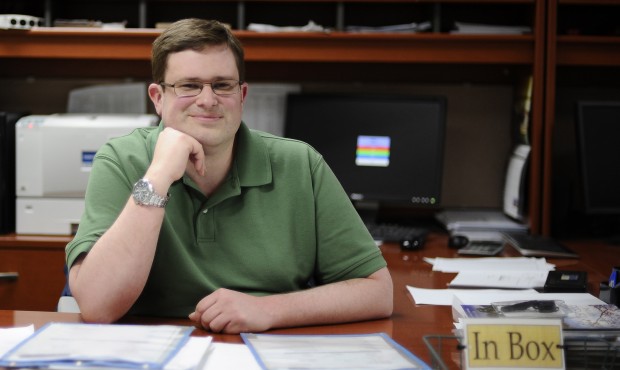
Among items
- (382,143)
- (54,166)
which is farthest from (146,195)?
(382,143)

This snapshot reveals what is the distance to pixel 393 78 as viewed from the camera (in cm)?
318

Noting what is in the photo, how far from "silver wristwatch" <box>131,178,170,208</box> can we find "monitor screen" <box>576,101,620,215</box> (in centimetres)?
173

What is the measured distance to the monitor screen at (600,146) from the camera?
2732 millimetres

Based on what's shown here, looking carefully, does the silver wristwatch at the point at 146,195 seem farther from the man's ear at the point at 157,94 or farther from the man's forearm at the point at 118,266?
the man's ear at the point at 157,94

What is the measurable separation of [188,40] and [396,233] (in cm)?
131

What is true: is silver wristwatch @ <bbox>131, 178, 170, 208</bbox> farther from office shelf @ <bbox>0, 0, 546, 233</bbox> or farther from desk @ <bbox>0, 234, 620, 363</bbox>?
office shelf @ <bbox>0, 0, 546, 233</bbox>

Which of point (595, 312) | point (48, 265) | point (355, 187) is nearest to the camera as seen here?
point (595, 312)

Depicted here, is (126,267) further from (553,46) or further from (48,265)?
(553,46)

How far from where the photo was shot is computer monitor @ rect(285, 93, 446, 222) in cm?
296

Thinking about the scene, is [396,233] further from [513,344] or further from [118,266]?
[513,344]

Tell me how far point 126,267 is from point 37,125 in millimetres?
1427

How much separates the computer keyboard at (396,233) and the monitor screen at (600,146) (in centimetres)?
58

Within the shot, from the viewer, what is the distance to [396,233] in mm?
2709

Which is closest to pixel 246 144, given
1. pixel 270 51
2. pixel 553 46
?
pixel 270 51
